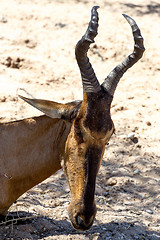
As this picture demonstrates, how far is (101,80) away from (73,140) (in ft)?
18.0

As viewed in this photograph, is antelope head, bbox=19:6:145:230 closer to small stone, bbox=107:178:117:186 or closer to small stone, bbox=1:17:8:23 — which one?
small stone, bbox=107:178:117:186

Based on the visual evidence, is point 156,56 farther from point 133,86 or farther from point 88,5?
point 88,5

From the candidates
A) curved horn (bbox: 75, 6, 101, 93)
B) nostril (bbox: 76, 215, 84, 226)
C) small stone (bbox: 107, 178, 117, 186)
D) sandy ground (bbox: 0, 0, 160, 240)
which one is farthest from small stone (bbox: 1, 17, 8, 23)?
nostril (bbox: 76, 215, 84, 226)

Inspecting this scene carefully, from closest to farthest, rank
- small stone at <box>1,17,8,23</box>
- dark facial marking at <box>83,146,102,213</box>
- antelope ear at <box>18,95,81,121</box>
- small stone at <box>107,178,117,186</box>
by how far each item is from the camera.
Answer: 1. dark facial marking at <box>83,146,102,213</box>
2. antelope ear at <box>18,95,81,121</box>
3. small stone at <box>107,178,117,186</box>
4. small stone at <box>1,17,8,23</box>

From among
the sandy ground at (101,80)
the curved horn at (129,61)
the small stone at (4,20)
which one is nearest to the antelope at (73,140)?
the curved horn at (129,61)

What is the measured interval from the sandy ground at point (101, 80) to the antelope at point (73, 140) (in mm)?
749

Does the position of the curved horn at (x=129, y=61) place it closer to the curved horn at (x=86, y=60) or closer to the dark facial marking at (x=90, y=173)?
the curved horn at (x=86, y=60)

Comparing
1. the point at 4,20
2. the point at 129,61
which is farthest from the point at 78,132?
the point at 4,20

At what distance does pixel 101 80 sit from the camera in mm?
9617

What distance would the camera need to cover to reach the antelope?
4.10 meters

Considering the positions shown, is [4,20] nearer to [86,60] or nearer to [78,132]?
[86,60]

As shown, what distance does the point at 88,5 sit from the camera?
1260 cm

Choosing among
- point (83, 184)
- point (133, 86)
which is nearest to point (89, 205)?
point (83, 184)

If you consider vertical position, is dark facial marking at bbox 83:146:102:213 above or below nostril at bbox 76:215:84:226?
above
